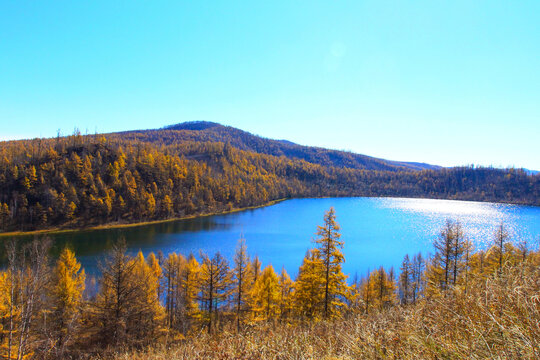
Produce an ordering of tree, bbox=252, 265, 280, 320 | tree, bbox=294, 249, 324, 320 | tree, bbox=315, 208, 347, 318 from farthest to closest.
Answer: tree, bbox=252, 265, 280, 320 < tree, bbox=294, 249, 324, 320 < tree, bbox=315, 208, 347, 318

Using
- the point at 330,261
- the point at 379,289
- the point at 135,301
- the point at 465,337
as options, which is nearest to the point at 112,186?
the point at 135,301

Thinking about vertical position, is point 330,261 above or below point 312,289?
above

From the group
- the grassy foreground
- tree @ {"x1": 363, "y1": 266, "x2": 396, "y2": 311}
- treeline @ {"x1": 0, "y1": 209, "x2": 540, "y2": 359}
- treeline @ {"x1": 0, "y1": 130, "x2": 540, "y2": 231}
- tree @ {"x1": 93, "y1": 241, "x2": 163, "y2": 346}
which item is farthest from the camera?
treeline @ {"x1": 0, "y1": 130, "x2": 540, "y2": 231}

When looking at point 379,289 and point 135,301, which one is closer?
point 135,301

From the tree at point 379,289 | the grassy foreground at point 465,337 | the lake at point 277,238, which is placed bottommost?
the lake at point 277,238

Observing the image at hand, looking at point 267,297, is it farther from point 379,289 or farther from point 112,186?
point 112,186

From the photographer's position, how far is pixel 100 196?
213 ft

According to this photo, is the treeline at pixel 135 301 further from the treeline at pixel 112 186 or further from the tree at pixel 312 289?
the treeline at pixel 112 186

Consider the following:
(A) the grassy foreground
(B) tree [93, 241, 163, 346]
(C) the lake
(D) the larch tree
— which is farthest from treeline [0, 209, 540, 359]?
(C) the lake

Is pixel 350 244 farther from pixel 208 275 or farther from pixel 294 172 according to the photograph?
pixel 294 172

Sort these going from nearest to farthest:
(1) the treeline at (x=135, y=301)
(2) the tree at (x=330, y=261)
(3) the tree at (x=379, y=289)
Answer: (1) the treeline at (x=135, y=301) < (2) the tree at (x=330, y=261) < (3) the tree at (x=379, y=289)

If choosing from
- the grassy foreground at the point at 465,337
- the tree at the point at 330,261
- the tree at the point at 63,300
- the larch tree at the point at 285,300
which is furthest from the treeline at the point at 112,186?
the grassy foreground at the point at 465,337

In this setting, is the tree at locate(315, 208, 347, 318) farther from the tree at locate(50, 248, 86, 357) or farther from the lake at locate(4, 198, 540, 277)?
the lake at locate(4, 198, 540, 277)

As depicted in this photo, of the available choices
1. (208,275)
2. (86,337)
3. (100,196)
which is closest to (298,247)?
(208,275)
